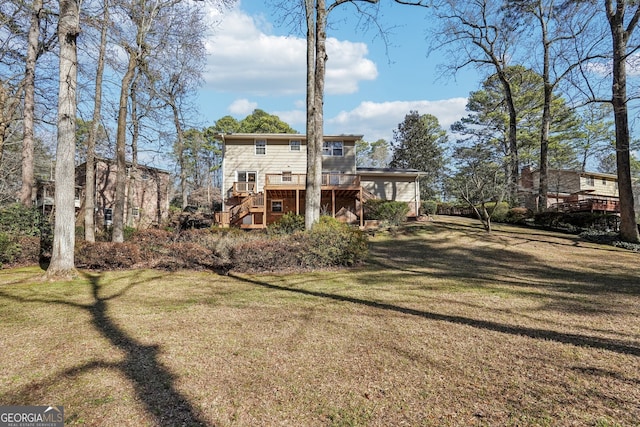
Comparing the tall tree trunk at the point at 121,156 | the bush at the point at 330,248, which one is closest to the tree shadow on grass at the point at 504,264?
the bush at the point at 330,248

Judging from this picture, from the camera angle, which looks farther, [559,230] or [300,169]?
[300,169]

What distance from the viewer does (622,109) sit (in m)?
12.7

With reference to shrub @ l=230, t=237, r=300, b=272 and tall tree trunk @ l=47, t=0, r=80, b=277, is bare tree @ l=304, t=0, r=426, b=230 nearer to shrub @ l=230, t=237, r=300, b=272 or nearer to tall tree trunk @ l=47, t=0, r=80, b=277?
shrub @ l=230, t=237, r=300, b=272

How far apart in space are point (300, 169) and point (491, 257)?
14.2 meters

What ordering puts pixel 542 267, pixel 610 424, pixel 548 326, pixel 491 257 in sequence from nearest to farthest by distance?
1. pixel 610 424
2. pixel 548 326
3. pixel 542 267
4. pixel 491 257

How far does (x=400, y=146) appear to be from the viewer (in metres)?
36.2

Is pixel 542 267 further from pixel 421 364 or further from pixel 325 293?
pixel 421 364

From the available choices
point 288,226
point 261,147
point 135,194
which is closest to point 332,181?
point 261,147

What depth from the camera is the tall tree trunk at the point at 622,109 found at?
12.7 metres

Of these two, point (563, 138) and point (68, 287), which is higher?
point (563, 138)

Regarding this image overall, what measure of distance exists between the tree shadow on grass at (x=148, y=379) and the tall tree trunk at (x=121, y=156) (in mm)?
9417

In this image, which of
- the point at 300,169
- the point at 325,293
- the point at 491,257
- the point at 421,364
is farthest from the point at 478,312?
the point at 300,169

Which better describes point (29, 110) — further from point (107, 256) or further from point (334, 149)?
point (334, 149)

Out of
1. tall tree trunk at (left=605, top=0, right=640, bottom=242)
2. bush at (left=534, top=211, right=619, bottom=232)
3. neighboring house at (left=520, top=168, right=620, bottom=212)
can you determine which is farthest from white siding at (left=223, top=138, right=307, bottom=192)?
neighboring house at (left=520, top=168, right=620, bottom=212)
